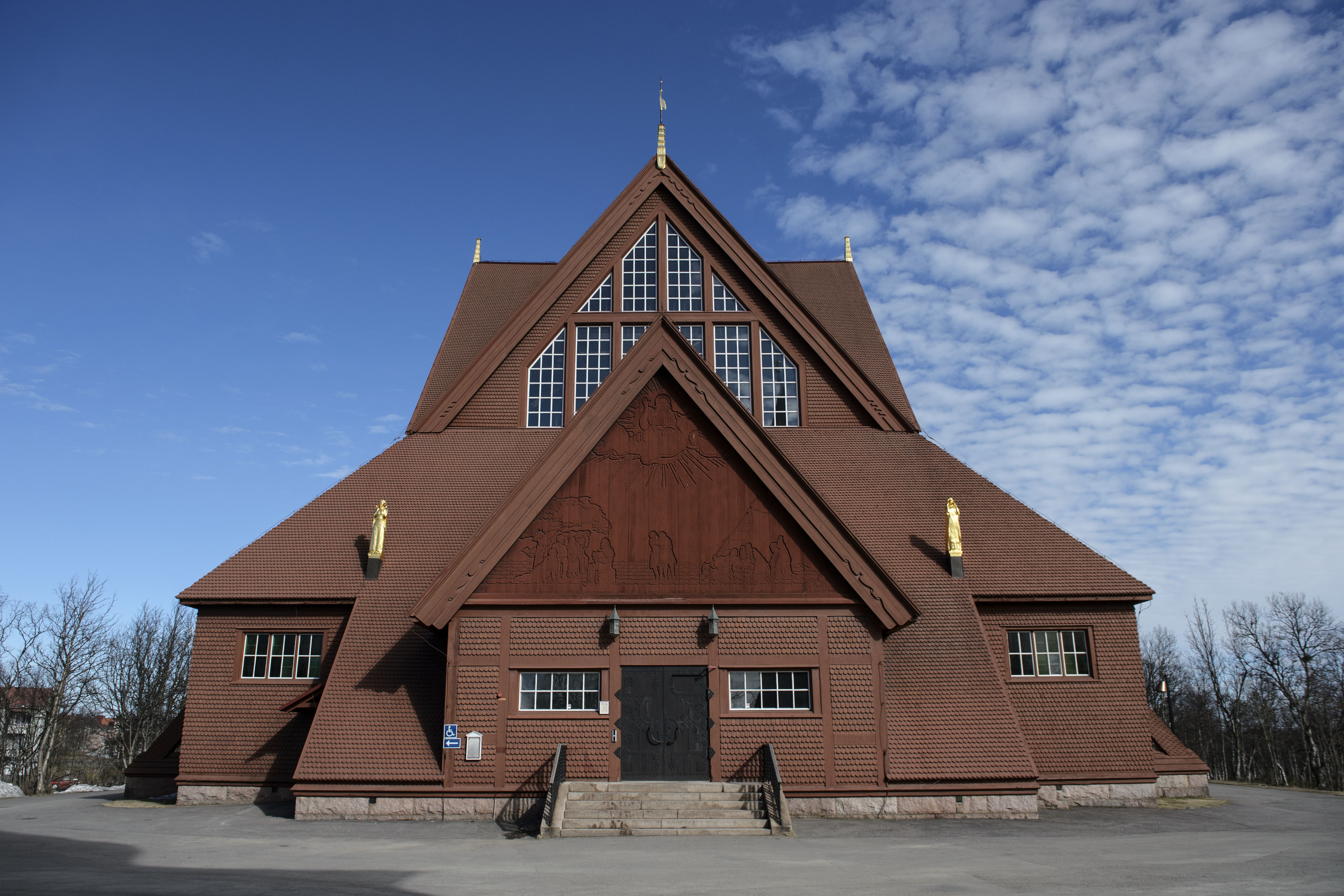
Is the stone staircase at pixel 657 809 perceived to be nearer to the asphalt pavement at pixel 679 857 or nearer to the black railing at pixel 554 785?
the black railing at pixel 554 785

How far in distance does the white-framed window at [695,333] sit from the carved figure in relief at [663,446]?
573 cm

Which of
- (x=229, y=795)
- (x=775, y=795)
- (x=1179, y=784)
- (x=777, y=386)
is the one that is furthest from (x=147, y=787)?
(x=1179, y=784)

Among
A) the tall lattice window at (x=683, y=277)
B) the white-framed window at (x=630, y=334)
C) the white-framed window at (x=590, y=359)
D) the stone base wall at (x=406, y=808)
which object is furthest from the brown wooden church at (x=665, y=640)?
the tall lattice window at (x=683, y=277)

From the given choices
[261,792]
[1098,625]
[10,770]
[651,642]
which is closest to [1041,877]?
[651,642]

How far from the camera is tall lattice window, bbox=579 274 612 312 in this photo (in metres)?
23.2

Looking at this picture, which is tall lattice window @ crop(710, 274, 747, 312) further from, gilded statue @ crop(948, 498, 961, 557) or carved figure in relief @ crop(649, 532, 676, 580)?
carved figure in relief @ crop(649, 532, 676, 580)

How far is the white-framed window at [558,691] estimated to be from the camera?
658 inches

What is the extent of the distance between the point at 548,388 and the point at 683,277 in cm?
483

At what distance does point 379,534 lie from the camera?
19.3 meters

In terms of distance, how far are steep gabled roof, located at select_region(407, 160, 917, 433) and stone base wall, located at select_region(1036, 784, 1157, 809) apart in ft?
30.2

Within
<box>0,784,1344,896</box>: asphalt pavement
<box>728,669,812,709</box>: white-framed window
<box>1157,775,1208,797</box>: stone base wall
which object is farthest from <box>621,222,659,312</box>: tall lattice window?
<box>1157,775,1208,797</box>: stone base wall

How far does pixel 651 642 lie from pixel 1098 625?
1030 centimetres

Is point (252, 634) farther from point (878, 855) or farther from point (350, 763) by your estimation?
point (878, 855)

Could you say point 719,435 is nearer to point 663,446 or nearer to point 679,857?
point 663,446
